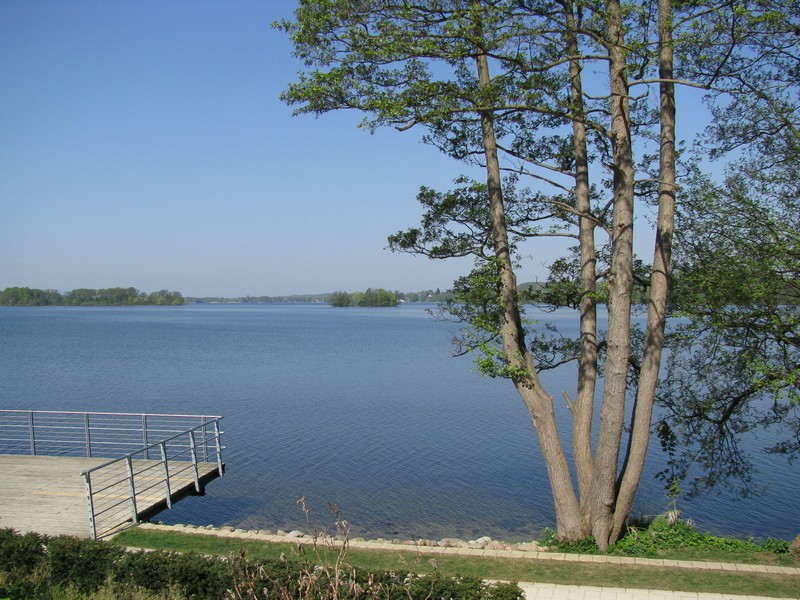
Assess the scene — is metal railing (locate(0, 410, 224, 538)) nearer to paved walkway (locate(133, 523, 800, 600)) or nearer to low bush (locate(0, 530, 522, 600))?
paved walkway (locate(133, 523, 800, 600))

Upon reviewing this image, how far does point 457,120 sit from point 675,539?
7013mm

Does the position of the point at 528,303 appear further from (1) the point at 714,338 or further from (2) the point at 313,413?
(2) the point at 313,413

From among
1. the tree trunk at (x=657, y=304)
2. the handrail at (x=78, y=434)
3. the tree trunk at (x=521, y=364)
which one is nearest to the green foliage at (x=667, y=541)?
the tree trunk at (x=657, y=304)

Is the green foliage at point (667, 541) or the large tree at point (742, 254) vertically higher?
the large tree at point (742, 254)

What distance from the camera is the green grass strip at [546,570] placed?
23.6ft

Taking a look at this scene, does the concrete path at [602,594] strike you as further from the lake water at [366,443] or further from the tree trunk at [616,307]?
the lake water at [366,443]

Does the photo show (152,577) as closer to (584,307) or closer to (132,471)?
(132,471)

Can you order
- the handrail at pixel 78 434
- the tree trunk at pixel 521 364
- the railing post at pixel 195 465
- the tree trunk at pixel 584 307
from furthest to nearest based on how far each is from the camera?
the handrail at pixel 78 434 → the railing post at pixel 195 465 → the tree trunk at pixel 584 307 → the tree trunk at pixel 521 364

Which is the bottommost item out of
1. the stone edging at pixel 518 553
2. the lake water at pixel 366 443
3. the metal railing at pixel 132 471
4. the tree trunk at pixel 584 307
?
the lake water at pixel 366 443

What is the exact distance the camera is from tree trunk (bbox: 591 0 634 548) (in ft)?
32.2

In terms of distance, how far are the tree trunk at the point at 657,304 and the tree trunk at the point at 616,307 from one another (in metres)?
0.24

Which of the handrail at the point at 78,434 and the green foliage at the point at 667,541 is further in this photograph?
the handrail at the point at 78,434

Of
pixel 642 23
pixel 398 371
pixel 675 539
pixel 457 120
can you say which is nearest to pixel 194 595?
pixel 675 539

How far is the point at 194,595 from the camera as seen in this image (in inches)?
244
